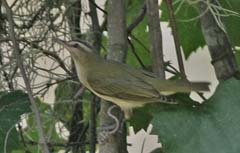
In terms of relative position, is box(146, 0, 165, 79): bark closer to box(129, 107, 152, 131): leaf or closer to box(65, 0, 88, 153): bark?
box(129, 107, 152, 131): leaf

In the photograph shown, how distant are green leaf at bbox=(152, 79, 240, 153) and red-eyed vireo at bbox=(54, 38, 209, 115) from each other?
0.07 meters

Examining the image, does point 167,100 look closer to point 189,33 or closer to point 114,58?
point 114,58

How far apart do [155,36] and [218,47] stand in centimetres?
14

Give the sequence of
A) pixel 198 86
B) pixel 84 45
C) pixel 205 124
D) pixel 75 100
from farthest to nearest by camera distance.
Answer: pixel 75 100
pixel 84 45
pixel 198 86
pixel 205 124

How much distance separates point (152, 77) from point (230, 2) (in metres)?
0.22

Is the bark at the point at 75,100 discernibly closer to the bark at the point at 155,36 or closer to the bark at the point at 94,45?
the bark at the point at 94,45

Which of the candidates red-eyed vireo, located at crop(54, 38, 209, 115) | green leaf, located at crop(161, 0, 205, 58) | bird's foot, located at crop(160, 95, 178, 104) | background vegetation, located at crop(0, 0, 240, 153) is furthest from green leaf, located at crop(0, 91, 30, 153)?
green leaf, located at crop(161, 0, 205, 58)

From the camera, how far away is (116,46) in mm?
1092

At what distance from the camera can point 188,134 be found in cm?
101

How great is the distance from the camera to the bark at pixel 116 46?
1.08 meters

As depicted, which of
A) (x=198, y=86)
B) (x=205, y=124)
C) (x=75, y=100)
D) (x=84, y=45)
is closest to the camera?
(x=205, y=124)

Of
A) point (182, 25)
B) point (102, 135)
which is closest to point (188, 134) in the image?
point (102, 135)

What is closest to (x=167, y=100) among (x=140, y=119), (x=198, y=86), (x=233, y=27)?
(x=198, y=86)

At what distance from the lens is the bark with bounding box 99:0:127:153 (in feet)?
3.53
